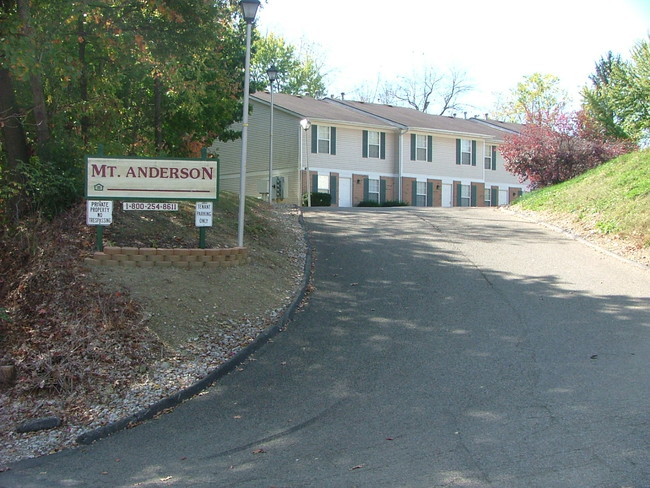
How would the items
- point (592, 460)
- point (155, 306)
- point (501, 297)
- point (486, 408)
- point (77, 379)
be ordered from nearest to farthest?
point (592, 460) → point (486, 408) → point (77, 379) → point (155, 306) → point (501, 297)

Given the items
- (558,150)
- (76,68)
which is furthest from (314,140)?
(76,68)

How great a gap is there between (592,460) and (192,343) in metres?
5.14

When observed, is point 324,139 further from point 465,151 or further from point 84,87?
point 84,87

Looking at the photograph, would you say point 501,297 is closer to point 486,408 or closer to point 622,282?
point 622,282

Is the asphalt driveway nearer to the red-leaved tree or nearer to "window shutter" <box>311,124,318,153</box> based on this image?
the red-leaved tree

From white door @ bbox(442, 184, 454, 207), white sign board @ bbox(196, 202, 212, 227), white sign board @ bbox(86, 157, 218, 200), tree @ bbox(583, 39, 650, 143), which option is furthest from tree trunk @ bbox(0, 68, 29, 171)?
white door @ bbox(442, 184, 454, 207)

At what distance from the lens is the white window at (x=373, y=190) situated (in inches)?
1428

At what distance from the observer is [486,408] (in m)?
6.86

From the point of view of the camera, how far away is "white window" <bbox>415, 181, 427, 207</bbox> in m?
37.7

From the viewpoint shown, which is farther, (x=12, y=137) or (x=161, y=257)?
(x=12, y=137)

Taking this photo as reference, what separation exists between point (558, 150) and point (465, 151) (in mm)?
15707

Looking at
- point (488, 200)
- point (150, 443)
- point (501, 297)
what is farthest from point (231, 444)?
point (488, 200)

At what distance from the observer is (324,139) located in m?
34.8

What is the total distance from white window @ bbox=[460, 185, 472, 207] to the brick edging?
29509mm
